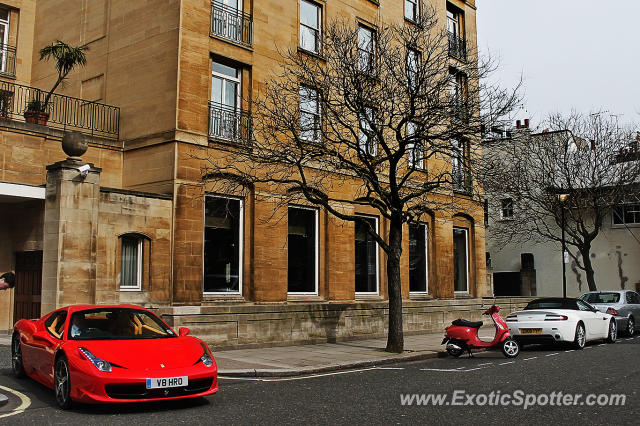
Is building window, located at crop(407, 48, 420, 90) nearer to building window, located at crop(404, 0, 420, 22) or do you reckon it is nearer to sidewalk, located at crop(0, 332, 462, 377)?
sidewalk, located at crop(0, 332, 462, 377)

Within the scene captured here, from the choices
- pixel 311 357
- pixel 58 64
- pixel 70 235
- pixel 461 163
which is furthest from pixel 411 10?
pixel 70 235

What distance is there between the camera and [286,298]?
18.5 meters

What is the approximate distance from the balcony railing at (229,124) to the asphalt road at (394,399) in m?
7.83

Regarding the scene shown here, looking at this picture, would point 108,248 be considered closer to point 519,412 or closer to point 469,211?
point 519,412

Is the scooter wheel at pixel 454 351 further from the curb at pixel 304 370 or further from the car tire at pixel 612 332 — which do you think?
the car tire at pixel 612 332

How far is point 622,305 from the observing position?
20812 millimetres

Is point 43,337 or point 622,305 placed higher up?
point 43,337

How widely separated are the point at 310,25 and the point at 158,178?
7894mm

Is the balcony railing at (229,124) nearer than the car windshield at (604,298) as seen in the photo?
Yes

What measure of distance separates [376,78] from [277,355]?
7.44m

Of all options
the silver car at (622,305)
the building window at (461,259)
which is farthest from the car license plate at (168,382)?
the building window at (461,259)

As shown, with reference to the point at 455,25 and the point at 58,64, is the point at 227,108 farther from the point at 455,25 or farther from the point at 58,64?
the point at 455,25

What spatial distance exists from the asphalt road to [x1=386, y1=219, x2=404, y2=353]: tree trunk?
85.0 inches

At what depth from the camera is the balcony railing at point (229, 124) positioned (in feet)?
57.6
